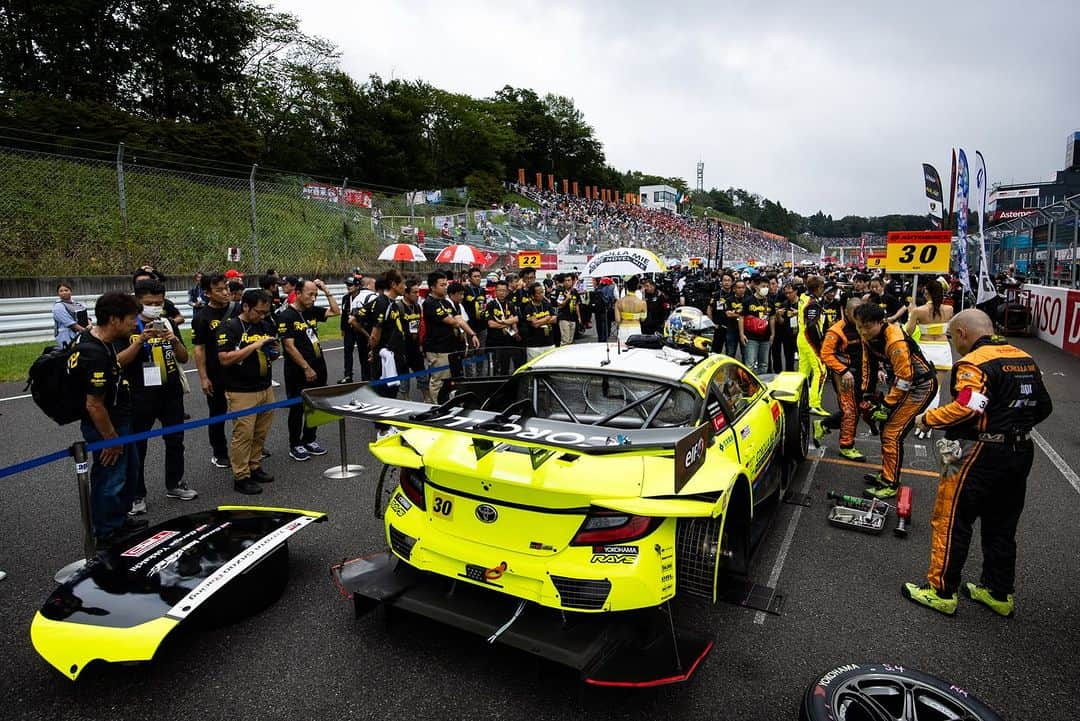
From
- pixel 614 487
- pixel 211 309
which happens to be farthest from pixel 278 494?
pixel 614 487

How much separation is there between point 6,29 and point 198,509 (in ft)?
83.7

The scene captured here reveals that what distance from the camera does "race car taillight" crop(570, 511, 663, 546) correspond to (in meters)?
2.74

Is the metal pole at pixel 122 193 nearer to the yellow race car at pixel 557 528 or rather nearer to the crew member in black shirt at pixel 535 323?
the crew member in black shirt at pixel 535 323

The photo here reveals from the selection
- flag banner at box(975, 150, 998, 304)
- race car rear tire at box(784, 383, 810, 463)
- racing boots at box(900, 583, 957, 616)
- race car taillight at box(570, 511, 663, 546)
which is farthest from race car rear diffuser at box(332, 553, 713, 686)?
flag banner at box(975, 150, 998, 304)

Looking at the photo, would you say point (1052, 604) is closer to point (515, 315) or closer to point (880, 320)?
point (880, 320)

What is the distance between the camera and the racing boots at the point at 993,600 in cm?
342

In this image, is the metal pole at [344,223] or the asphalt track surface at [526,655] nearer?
the asphalt track surface at [526,655]

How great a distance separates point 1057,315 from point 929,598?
1418 centimetres

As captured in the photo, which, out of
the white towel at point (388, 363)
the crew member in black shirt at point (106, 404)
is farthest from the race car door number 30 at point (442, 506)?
the white towel at point (388, 363)

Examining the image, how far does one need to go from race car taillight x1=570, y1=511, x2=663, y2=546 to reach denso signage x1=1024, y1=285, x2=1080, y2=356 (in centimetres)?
1422

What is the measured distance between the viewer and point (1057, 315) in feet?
45.3

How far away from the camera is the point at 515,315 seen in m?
8.97

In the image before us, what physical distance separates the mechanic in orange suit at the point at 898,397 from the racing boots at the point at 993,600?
5.08 ft

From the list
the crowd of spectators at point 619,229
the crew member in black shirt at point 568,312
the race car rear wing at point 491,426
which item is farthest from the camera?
the crowd of spectators at point 619,229
